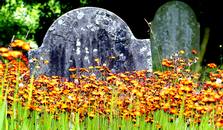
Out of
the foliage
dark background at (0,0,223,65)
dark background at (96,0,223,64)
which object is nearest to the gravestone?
dark background at (0,0,223,65)

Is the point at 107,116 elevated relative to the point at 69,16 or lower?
lower

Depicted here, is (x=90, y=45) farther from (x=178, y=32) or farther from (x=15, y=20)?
(x=15, y=20)

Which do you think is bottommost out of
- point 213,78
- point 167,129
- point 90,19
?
point 167,129

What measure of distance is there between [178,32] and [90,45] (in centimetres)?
559

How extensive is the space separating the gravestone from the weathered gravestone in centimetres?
518

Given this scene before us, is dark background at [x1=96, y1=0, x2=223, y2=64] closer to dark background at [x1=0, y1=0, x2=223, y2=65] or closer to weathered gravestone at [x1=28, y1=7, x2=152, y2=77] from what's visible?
dark background at [x1=0, y1=0, x2=223, y2=65]

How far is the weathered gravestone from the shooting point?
7.05m

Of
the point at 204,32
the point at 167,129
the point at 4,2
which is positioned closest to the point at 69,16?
the point at 167,129

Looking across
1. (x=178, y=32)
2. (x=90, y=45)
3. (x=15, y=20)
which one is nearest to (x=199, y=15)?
(x=178, y=32)

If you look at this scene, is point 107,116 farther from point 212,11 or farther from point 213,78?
point 212,11

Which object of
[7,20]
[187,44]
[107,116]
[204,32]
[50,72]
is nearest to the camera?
[107,116]

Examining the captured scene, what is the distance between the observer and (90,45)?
723 cm

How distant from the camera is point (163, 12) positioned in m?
12.4

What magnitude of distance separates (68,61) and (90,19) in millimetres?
659
